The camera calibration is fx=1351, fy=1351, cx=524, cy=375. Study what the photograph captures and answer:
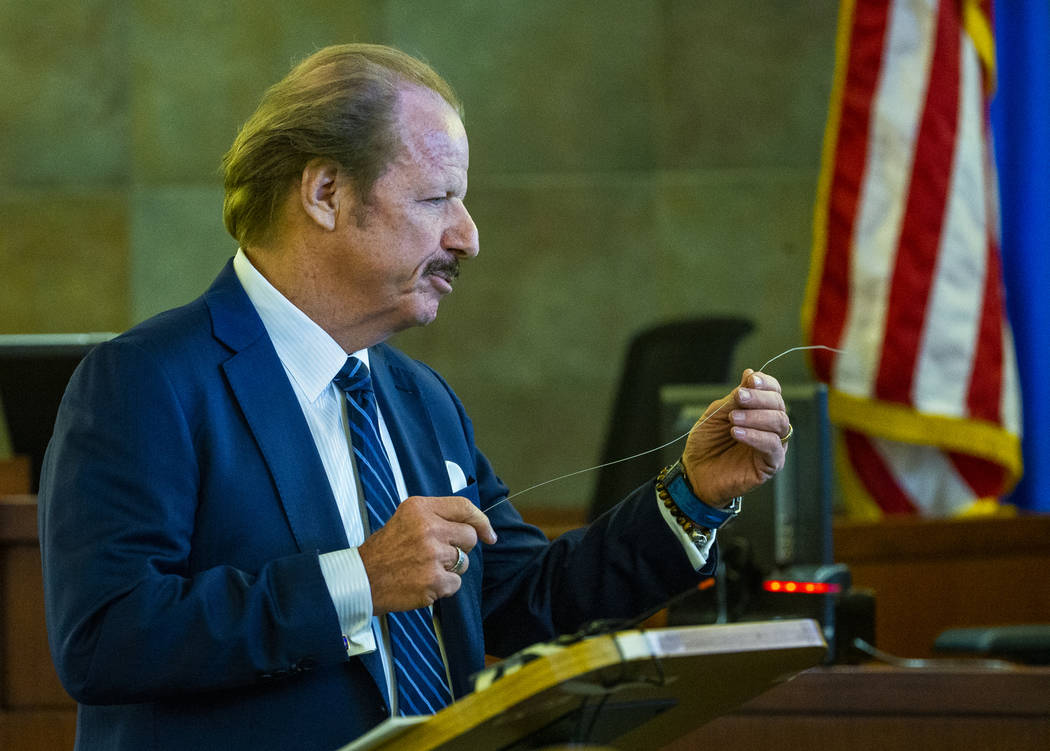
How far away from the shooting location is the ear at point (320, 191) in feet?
5.48

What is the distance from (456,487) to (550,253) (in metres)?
3.53

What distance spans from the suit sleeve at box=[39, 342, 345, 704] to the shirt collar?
19cm

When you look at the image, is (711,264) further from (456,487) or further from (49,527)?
(49,527)

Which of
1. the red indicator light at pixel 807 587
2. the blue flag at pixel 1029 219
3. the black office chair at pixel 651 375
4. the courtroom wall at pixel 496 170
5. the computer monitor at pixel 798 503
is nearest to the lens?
the red indicator light at pixel 807 587

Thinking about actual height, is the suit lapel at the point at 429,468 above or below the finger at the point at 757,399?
below

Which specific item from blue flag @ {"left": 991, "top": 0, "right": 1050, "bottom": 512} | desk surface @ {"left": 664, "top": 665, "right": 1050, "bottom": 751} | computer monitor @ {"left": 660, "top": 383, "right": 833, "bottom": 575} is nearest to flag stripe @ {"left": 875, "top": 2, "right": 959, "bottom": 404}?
blue flag @ {"left": 991, "top": 0, "right": 1050, "bottom": 512}

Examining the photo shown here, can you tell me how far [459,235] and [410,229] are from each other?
2.6 inches

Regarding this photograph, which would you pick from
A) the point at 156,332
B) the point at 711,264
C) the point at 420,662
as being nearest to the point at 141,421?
the point at 156,332

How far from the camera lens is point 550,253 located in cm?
529

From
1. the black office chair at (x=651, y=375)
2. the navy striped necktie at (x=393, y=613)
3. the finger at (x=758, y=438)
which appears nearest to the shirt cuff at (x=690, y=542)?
the finger at (x=758, y=438)

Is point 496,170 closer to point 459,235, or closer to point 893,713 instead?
point 893,713

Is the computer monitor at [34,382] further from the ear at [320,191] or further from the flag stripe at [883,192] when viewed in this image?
the flag stripe at [883,192]

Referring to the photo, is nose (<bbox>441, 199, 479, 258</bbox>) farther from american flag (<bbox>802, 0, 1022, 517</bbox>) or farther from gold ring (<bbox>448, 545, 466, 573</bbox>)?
american flag (<bbox>802, 0, 1022, 517</bbox>)

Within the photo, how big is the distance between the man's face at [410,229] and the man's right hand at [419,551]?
344mm
